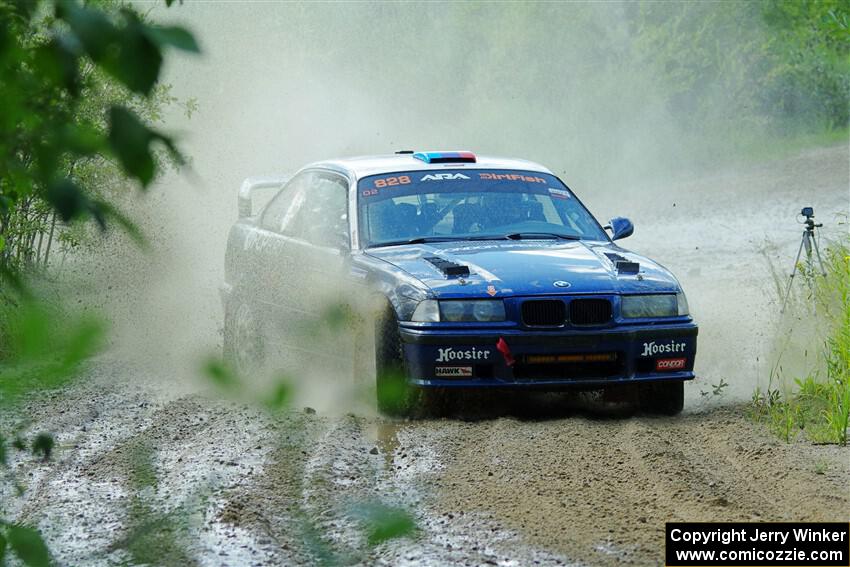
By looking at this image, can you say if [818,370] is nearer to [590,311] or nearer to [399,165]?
[590,311]

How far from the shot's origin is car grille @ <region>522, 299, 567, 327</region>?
7930mm

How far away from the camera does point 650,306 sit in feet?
26.9

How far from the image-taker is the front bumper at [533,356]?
779 cm

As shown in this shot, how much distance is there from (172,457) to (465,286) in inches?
69.9

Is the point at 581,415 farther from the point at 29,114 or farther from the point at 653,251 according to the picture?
the point at 653,251

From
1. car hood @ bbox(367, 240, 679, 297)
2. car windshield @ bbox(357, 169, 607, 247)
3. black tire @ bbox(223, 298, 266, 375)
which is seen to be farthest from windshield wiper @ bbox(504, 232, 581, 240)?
black tire @ bbox(223, 298, 266, 375)

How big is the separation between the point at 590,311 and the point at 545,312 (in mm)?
253

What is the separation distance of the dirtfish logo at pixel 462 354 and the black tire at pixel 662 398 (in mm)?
1079

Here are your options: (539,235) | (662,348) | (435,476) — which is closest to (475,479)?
(435,476)

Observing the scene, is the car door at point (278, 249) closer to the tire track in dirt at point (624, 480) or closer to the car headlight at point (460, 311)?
the car headlight at point (460, 311)

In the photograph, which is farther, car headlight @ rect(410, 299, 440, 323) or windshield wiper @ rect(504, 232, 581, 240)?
windshield wiper @ rect(504, 232, 581, 240)

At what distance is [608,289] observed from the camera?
8.07 metres

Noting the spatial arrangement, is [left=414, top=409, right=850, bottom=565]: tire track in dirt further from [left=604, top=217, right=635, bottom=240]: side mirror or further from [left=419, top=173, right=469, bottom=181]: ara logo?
[left=419, top=173, right=469, bottom=181]: ara logo

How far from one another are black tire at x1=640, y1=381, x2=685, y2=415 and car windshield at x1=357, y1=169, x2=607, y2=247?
1.27 metres
